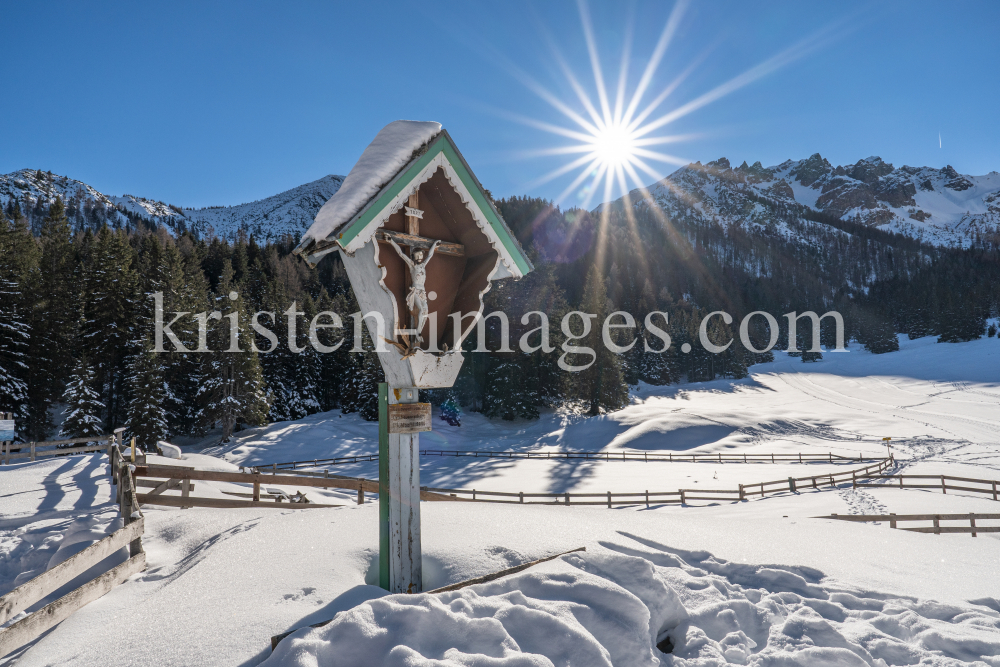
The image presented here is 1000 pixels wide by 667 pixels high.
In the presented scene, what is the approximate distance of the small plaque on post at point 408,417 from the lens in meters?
3.99

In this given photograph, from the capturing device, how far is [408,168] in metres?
3.98

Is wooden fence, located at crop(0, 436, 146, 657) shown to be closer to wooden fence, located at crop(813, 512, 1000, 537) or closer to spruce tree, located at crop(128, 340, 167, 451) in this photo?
wooden fence, located at crop(813, 512, 1000, 537)

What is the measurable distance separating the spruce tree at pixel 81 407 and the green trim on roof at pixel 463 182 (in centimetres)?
3134

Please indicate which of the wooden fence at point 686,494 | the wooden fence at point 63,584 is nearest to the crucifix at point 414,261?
the wooden fence at point 63,584

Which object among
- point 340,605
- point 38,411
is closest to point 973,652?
point 340,605

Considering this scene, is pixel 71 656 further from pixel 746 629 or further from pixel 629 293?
pixel 629 293

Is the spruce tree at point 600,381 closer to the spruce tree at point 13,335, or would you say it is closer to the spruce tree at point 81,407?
the spruce tree at point 81,407

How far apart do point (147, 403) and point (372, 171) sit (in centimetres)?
3133

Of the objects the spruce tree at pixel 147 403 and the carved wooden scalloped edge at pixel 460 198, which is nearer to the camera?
the carved wooden scalloped edge at pixel 460 198

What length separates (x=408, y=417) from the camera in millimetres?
4023

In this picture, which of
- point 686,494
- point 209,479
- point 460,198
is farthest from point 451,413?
point 460,198

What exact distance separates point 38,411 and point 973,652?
3955 cm

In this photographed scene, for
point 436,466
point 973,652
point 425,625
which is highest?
point 425,625

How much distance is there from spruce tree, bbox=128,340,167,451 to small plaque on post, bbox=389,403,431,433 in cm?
3007
